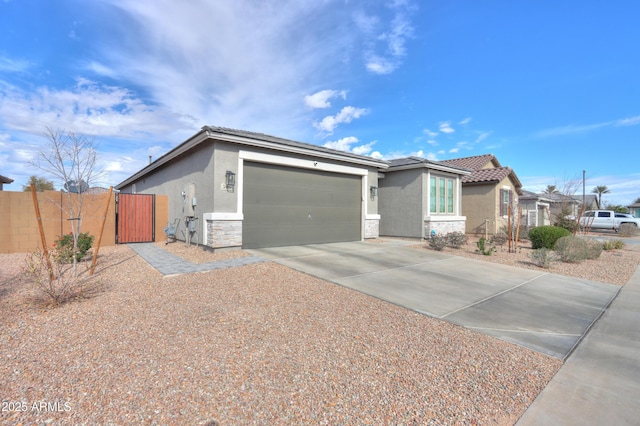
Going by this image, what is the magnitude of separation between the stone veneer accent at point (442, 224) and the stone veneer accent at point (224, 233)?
8496mm

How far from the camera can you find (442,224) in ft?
45.9

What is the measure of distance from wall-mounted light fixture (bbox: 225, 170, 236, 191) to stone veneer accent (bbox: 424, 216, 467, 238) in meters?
8.75

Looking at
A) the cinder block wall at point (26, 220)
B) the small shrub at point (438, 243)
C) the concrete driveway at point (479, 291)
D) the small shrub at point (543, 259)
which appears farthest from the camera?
the small shrub at point (438, 243)

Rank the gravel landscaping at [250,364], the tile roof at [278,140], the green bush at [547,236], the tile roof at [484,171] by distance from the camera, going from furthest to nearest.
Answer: the tile roof at [484,171], the green bush at [547,236], the tile roof at [278,140], the gravel landscaping at [250,364]

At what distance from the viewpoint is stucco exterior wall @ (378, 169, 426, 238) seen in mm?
13539

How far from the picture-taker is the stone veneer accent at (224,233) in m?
8.91

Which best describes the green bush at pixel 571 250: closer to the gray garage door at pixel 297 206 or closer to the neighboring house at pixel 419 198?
the neighboring house at pixel 419 198

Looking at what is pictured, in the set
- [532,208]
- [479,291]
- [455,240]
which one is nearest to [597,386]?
[479,291]

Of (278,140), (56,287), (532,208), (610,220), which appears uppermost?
(278,140)

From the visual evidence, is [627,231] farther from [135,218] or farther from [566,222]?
[135,218]

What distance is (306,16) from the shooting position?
32.9 feet

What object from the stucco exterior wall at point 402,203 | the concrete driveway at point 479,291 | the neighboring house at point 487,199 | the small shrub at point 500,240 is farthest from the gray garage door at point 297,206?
the neighboring house at point 487,199

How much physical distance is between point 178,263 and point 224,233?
5.82ft

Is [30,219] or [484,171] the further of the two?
[484,171]
